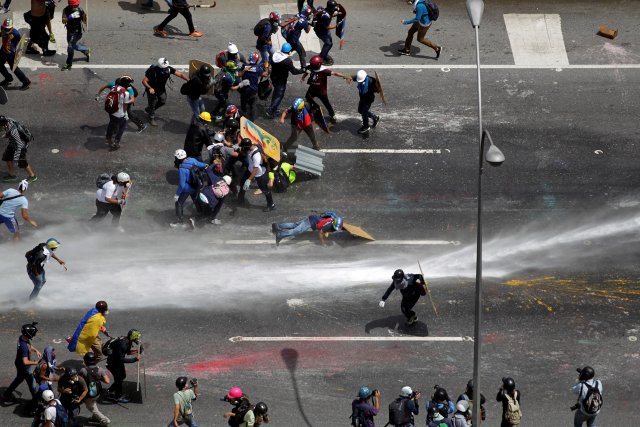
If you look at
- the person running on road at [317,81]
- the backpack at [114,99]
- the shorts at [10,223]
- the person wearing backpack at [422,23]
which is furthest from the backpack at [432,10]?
the shorts at [10,223]

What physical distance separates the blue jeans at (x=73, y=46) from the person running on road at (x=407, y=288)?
11.0 metres

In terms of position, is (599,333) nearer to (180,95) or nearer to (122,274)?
(122,274)

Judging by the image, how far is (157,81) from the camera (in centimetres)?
2739

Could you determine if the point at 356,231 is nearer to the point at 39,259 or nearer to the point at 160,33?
the point at 39,259

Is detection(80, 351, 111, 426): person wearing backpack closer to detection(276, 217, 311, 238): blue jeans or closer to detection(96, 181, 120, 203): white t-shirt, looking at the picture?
detection(96, 181, 120, 203): white t-shirt

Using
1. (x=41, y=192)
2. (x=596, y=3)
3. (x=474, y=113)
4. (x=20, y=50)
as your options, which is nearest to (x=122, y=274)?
(x=41, y=192)

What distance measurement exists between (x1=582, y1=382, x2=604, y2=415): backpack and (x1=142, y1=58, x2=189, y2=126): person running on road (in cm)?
1167

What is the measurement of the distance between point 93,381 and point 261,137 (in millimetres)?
8030

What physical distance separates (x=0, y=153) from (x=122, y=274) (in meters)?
5.14

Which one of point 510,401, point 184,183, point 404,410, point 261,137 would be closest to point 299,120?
point 261,137

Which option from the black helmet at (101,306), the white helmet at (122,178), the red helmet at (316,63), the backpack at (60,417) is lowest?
the backpack at (60,417)

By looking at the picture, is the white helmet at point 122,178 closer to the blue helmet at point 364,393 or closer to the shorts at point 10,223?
the shorts at point 10,223

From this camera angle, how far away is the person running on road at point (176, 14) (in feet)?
99.3

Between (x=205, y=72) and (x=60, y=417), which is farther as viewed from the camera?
(x=205, y=72)
